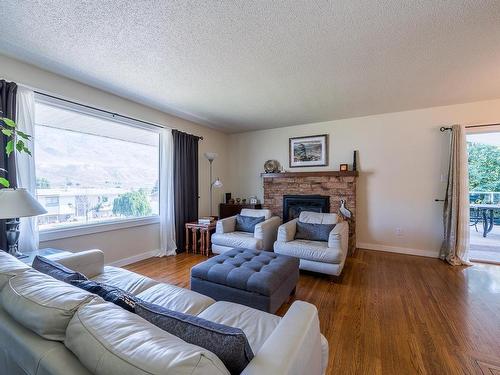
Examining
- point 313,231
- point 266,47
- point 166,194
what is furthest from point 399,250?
point 166,194

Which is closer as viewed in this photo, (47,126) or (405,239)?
(47,126)

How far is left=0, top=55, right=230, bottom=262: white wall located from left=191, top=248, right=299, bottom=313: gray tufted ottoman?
5.49 ft

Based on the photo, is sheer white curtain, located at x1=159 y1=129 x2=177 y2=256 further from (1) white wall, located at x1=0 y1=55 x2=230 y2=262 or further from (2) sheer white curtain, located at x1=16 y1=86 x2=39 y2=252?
(2) sheer white curtain, located at x1=16 y1=86 x2=39 y2=252

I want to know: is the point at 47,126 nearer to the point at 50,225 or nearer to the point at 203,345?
the point at 50,225

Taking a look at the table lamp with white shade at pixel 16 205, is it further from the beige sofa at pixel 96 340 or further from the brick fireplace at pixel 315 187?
the brick fireplace at pixel 315 187

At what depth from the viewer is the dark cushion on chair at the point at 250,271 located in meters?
1.89

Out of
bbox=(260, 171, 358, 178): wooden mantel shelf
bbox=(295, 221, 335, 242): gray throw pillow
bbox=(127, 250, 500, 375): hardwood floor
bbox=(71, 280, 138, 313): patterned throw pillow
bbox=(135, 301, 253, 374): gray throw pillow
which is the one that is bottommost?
bbox=(127, 250, 500, 375): hardwood floor

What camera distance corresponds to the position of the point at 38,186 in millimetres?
2477

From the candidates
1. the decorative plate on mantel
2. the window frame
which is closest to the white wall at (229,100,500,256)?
the decorative plate on mantel

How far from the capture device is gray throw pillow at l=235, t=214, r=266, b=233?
12.1ft

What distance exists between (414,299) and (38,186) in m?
4.06

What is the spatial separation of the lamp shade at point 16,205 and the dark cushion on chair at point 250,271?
52.9 inches

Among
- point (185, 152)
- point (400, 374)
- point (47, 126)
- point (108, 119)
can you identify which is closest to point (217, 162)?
point (185, 152)

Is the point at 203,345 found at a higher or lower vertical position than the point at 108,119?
lower
